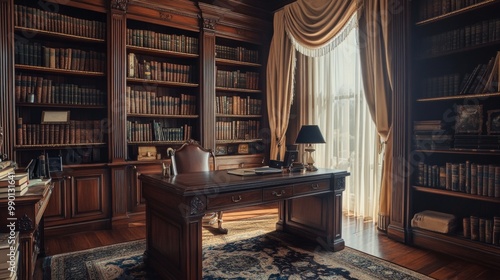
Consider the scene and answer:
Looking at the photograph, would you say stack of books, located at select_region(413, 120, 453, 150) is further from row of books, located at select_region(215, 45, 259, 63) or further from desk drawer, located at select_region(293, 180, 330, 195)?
row of books, located at select_region(215, 45, 259, 63)

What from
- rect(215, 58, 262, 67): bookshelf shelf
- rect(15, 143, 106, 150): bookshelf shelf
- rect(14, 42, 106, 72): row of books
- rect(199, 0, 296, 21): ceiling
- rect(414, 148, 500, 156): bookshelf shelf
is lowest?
rect(414, 148, 500, 156): bookshelf shelf

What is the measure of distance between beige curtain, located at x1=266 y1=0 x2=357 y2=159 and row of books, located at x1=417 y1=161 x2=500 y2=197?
5.95 feet

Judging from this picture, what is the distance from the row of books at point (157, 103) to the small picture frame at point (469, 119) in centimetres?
303

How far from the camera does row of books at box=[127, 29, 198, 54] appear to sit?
12.8 feet

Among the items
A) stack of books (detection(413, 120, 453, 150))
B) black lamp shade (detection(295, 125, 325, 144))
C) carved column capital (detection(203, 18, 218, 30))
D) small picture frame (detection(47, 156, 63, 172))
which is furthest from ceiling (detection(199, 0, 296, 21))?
small picture frame (detection(47, 156, 63, 172))

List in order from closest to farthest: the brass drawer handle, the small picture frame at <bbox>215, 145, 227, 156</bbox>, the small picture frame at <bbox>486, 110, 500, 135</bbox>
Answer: the brass drawer handle < the small picture frame at <bbox>486, 110, 500, 135</bbox> < the small picture frame at <bbox>215, 145, 227, 156</bbox>

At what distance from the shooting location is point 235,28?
4.70 meters

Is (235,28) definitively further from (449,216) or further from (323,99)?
(449,216)

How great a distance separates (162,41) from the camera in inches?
161

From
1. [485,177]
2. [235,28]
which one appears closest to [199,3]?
[235,28]

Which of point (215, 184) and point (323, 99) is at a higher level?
point (323, 99)

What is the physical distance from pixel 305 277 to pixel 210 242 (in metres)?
1.11

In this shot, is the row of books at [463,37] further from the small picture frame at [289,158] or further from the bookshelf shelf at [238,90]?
the bookshelf shelf at [238,90]

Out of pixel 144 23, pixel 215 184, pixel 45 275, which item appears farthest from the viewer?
pixel 144 23
